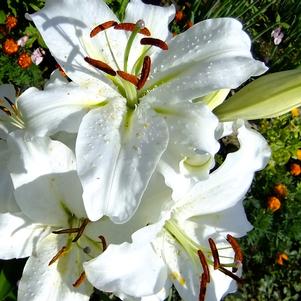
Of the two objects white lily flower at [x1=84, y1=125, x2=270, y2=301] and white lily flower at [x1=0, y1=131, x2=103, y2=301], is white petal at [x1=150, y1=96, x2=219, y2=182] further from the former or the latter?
white lily flower at [x1=0, y1=131, x2=103, y2=301]

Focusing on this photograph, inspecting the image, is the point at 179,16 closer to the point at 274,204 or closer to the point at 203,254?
the point at 274,204

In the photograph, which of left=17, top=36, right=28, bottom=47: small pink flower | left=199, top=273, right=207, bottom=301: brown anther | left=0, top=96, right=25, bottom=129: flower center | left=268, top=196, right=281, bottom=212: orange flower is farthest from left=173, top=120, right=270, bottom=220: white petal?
left=17, top=36, right=28, bottom=47: small pink flower

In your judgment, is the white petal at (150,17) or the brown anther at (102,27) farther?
the white petal at (150,17)

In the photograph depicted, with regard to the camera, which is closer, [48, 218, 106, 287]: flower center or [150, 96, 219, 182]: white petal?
[150, 96, 219, 182]: white petal

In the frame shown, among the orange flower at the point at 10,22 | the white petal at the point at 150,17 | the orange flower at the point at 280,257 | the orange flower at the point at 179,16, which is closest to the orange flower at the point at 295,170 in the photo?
the orange flower at the point at 280,257

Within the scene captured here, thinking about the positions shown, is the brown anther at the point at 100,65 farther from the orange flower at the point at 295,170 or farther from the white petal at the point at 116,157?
the orange flower at the point at 295,170

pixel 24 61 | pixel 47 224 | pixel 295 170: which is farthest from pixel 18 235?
pixel 295 170

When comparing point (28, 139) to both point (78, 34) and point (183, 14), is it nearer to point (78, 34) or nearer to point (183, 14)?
point (78, 34)
